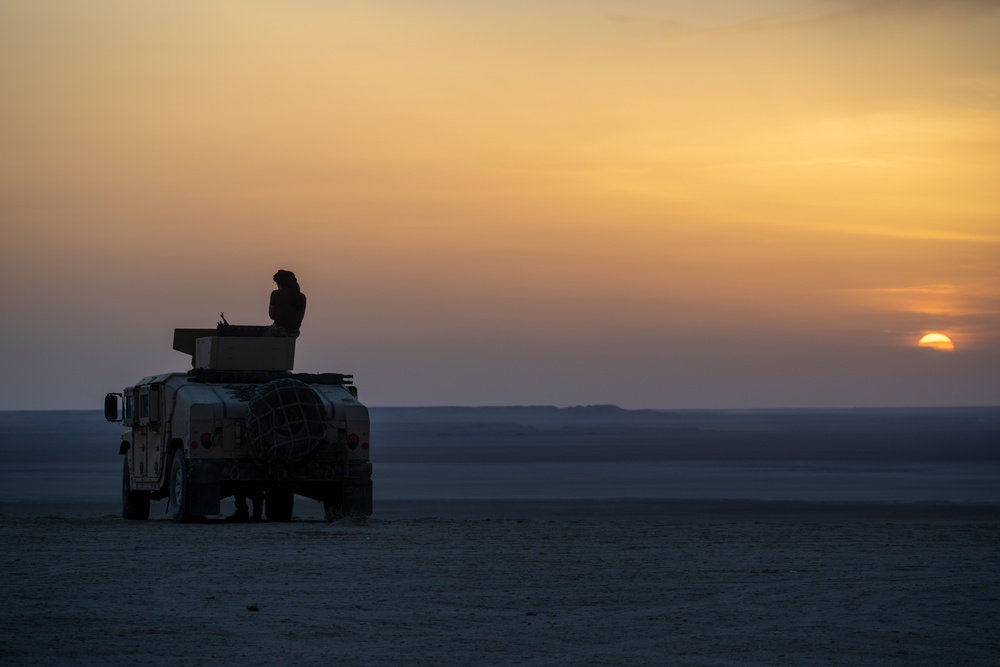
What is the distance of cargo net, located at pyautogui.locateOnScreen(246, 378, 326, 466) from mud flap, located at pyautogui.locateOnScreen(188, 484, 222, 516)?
0.81m

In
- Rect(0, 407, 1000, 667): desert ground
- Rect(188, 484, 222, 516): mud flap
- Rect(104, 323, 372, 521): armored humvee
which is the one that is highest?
Rect(104, 323, 372, 521): armored humvee

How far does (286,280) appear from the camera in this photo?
22.6 m

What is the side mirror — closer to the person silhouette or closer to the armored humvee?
the armored humvee

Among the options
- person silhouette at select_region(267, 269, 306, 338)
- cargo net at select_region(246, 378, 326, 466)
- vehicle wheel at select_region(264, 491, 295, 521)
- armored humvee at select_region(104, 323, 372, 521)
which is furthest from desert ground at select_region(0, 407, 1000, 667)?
person silhouette at select_region(267, 269, 306, 338)

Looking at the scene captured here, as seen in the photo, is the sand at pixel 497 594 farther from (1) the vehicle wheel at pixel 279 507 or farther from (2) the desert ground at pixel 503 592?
(1) the vehicle wheel at pixel 279 507

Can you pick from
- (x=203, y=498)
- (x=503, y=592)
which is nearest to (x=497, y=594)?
(x=503, y=592)

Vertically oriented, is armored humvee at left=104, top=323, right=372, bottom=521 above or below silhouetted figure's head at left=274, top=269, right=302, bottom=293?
below

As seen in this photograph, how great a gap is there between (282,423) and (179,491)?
7.50 ft

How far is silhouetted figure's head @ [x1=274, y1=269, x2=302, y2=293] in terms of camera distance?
2259cm

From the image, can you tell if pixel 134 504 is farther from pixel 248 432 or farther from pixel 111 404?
pixel 248 432

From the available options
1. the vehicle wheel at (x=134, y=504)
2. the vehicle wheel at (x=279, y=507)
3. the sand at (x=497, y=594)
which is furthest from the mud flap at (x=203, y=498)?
the vehicle wheel at (x=134, y=504)

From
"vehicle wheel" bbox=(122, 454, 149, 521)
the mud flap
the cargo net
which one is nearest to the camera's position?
the cargo net

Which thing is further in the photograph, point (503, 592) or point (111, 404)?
point (111, 404)

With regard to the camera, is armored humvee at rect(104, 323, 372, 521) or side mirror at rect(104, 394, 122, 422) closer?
armored humvee at rect(104, 323, 372, 521)
